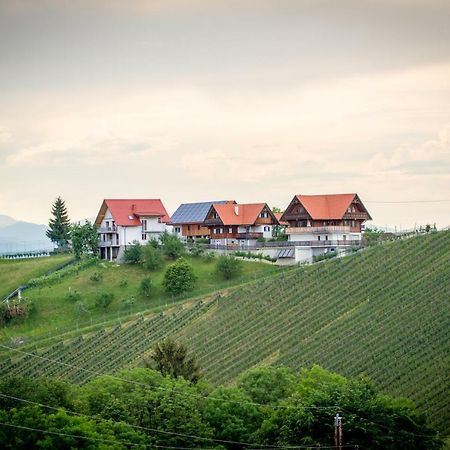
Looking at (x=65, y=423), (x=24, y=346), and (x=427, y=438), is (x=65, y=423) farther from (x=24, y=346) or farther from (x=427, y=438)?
(x=24, y=346)

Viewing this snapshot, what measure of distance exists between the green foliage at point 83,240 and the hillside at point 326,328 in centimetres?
2544

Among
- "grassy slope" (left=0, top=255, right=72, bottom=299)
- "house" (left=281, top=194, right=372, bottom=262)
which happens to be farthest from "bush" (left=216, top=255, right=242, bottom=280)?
"grassy slope" (left=0, top=255, right=72, bottom=299)

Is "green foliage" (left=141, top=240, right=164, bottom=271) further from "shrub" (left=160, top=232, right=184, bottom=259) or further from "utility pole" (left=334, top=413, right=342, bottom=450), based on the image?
"utility pole" (left=334, top=413, right=342, bottom=450)

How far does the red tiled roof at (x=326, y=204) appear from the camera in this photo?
122562 millimetres

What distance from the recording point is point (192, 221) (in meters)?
134

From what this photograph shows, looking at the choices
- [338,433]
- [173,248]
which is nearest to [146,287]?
[173,248]

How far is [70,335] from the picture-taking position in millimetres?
102438

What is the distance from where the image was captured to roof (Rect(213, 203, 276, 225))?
12925 cm

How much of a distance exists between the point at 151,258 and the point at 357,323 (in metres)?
31.7

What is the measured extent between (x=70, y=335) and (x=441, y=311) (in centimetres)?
3088

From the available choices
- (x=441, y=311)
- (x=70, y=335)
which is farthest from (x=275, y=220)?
(x=441, y=311)

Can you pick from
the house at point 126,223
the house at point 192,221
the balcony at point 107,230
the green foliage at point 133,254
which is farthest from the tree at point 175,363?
the house at point 192,221

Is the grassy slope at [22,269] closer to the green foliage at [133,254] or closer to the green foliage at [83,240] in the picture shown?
the green foliage at [83,240]

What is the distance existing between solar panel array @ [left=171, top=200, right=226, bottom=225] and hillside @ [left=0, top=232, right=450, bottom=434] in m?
27.6
